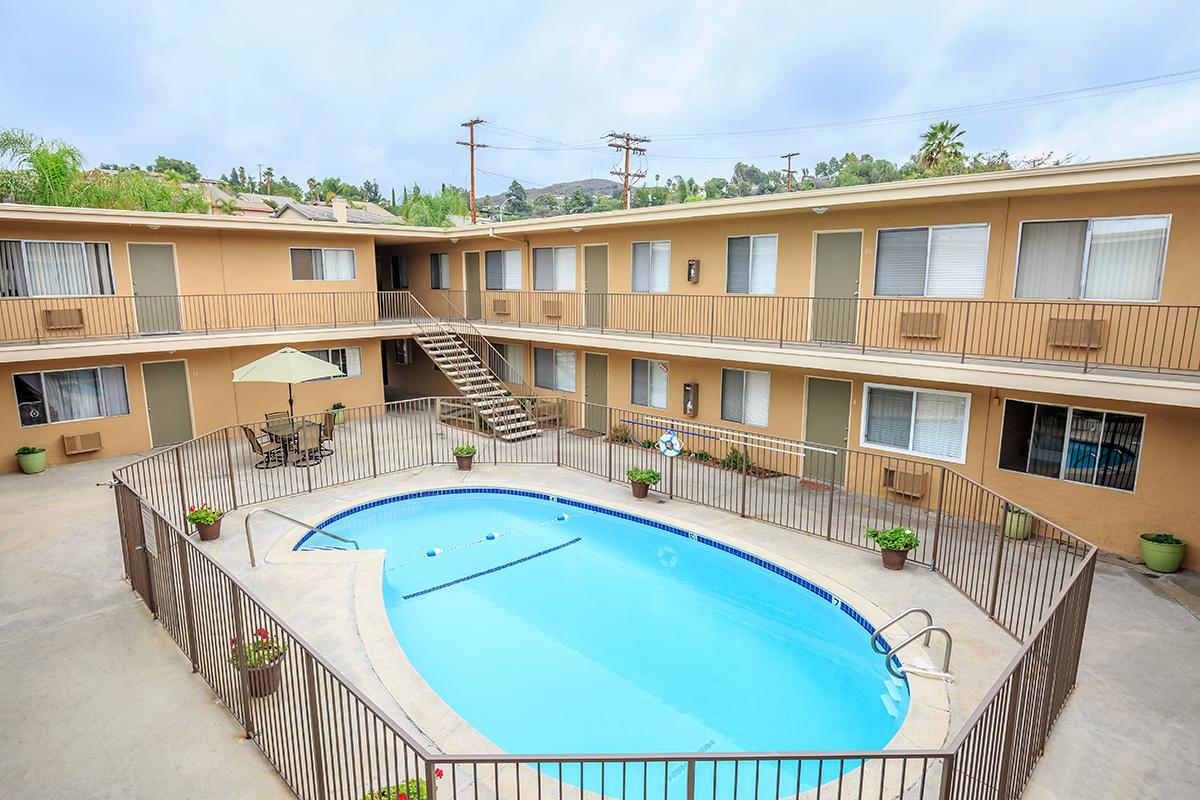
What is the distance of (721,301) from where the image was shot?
1616 cm

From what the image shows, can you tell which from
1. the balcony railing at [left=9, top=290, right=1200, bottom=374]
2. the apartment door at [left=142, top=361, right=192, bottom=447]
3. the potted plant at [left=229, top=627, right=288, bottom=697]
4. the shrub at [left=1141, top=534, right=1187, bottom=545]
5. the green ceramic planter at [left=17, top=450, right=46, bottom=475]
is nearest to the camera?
the potted plant at [left=229, top=627, right=288, bottom=697]

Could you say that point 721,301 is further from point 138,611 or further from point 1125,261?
point 138,611

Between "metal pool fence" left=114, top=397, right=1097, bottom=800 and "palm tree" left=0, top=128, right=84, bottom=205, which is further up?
"palm tree" left=0, top=128, right=84, bottom=205

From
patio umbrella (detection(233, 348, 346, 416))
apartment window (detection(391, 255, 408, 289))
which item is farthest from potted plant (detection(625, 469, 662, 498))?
apartment window (detection(391, 255, 408, 289))

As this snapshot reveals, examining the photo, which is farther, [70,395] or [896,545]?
[70,395]

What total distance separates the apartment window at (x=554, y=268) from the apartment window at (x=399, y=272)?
24.5 feet

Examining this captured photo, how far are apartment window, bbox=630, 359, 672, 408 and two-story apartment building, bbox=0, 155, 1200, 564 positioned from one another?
7 cm

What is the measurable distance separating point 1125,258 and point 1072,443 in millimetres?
3117

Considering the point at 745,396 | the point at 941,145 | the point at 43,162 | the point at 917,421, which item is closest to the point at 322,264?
the point at 43,162

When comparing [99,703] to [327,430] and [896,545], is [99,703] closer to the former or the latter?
[896,545]

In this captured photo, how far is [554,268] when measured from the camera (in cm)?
2030

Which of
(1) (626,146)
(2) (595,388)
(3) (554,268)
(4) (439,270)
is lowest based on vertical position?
(2) (595,388)

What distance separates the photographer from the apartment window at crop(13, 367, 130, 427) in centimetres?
1531

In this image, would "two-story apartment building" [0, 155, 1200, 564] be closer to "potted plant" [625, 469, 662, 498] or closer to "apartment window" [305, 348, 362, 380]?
"apartment window" [305, 348, 362, 380]
